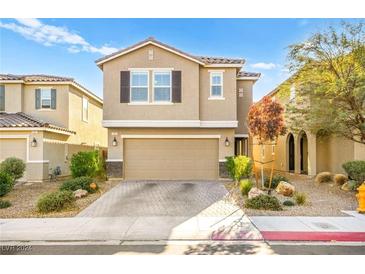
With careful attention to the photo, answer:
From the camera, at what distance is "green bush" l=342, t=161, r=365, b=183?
13707mm

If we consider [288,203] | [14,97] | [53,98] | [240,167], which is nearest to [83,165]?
[53,98]

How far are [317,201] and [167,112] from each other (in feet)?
28.1

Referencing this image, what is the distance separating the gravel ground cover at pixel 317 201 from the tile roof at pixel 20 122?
1017cm

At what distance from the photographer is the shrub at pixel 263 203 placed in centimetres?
1092

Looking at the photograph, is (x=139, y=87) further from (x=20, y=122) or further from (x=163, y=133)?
(x=20, y=122)

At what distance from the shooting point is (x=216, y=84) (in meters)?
17.7

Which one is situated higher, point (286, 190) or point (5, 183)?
point (5, 183)

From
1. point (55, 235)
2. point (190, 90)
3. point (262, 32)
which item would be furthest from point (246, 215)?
point (190, 90)

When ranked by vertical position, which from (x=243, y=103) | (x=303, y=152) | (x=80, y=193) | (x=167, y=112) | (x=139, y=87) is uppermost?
(x=139, y=87)

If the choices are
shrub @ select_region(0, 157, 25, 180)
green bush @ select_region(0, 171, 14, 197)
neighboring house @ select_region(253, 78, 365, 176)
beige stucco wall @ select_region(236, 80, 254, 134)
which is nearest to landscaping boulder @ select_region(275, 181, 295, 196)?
neighboring house @ select_region(253, 78, 365, 176)
